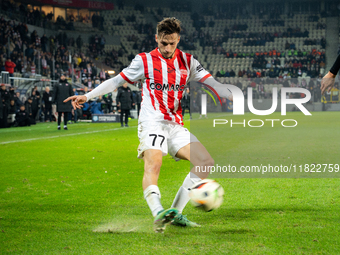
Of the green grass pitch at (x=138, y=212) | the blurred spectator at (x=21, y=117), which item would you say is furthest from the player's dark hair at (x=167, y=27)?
the blurred spectator at (x=21, y=117)

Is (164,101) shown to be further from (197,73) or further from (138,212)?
(138,212)

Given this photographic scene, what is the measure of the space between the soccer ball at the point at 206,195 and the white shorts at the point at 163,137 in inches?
17.4

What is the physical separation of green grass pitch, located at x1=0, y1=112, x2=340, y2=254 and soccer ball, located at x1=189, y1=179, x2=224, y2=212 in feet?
0.84

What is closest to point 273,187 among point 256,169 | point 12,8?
point 256,169

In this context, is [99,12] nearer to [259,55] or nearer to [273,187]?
[259,55]

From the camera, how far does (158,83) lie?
12.9 feet

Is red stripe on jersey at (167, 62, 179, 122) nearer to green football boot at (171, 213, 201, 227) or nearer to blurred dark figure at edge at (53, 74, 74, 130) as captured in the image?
green football boot at (171, 213, 201, 227)

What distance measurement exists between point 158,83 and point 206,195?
1147 millimetres

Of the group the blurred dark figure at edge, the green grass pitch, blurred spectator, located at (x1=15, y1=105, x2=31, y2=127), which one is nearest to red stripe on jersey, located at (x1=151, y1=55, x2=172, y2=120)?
the green grass pitch

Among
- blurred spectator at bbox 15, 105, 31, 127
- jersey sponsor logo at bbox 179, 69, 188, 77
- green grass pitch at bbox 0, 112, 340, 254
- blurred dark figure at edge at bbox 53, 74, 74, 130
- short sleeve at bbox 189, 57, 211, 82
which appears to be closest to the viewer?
green grass pitch at bbox 0, 112, 340, 254

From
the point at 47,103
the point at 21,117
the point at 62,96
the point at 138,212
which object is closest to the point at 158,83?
the point at 138,212

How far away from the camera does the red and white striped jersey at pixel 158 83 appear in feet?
12.8

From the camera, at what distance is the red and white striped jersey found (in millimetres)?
3904

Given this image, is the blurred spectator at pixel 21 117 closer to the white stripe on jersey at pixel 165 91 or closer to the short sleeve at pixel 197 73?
the short sleeve at pixel 197 73
